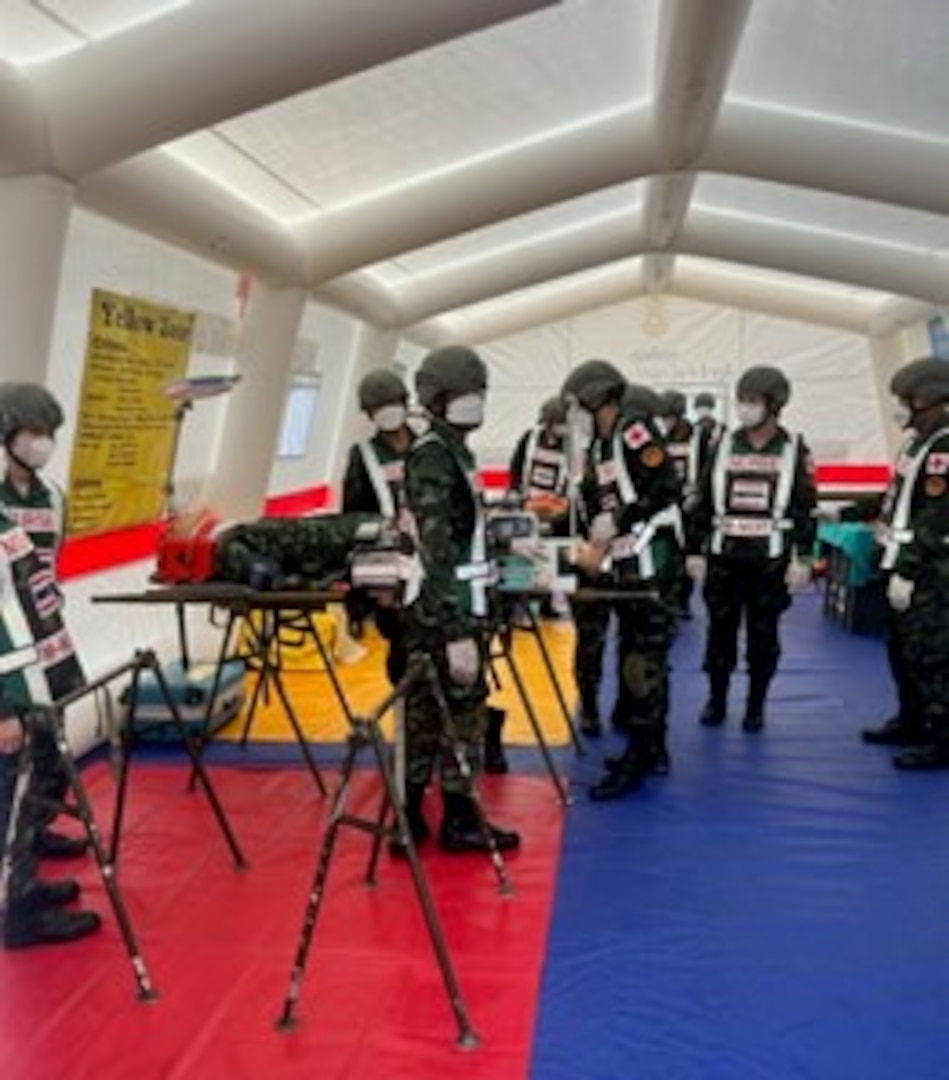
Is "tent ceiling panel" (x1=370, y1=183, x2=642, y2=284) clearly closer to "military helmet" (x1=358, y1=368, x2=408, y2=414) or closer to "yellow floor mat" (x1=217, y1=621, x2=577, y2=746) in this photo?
"yellow floor mat" (x1=217, y1=621, x2=577, y2=746)

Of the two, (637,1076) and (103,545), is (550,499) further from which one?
(637,1076)

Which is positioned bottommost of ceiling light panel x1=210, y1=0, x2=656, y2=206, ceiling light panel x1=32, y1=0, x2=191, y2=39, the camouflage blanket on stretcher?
the camouflage blanket on stretcher

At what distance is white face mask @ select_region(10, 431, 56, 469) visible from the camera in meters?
2.93

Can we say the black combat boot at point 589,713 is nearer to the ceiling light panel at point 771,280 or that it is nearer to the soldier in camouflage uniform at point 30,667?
the soldier in camouflage uniform at point 30,667

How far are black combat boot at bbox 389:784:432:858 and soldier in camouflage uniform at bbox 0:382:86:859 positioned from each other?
1084mm

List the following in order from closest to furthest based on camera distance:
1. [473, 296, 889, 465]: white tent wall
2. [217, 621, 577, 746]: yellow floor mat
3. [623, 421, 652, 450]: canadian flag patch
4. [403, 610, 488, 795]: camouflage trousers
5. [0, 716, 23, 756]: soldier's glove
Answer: [0, 716, 23, 756]: soldier's glove
[403, 610, 488, 795]: camouflage trousers
[623, 421, 652, 450]: canadian flag patch
[217, 621, 577, 746]: yellow floor mat
[473, 296, 889, 465]: white tent wall

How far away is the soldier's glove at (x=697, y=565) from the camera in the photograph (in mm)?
4793

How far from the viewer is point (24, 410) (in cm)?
→ 290

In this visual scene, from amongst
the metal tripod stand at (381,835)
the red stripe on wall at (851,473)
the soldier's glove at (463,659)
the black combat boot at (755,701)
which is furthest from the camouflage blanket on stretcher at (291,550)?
the red stripe on wall at (851,473)

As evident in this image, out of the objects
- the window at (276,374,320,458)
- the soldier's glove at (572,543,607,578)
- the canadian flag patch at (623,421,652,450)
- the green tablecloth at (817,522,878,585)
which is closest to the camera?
the canadian flag patch at (623,421,652,450)

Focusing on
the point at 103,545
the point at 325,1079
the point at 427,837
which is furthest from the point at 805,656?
the point at 325,1079

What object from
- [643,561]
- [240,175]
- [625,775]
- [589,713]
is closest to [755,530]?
[643,561]

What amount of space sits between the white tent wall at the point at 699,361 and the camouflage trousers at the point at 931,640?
6884 mm

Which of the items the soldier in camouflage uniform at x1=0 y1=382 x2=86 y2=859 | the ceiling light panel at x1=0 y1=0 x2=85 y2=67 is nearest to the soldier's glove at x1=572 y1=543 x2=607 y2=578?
A: the soldier in camouflage uniform at x1=0 y1=382 x2=86 y2=859
